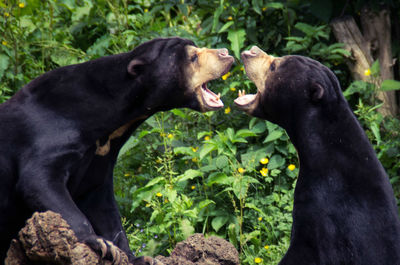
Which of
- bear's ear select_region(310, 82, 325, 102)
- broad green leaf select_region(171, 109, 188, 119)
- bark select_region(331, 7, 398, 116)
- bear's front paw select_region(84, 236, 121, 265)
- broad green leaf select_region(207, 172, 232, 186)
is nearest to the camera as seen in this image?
bear's front paw select_region(84, 236, 121, 265)

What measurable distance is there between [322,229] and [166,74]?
4.14 feet

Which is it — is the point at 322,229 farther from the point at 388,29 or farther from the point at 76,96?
the point at 388,29

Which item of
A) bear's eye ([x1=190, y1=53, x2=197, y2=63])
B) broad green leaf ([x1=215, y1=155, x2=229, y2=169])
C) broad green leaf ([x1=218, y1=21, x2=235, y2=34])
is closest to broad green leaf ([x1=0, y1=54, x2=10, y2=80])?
broad green leaf ([x1=218, y1=21, x2=235, y2=34])

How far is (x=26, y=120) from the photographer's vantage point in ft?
12.9

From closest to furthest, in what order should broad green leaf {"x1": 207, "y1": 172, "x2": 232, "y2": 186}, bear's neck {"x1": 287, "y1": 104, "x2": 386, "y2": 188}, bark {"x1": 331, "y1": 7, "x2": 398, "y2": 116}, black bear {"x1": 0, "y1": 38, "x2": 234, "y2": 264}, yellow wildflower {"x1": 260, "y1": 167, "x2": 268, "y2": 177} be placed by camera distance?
black bear {"x1": 0, "y1": 38, "x2": 234, "y2": 264}
bear's neck {"x1": 287, "y1": 104, "x2": 386, "y2": 188}
broad green leaf {"x1": 207, "y1": 172, "x2": 232, "y2": 186}
yellow wildflower {"x1": 260, "y1": 167, "x2": 268, "y2": 177}
bark {"x1": 331, "y1": 7, "x2": 398, "y2": 116}

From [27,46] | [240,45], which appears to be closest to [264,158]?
[240,45]

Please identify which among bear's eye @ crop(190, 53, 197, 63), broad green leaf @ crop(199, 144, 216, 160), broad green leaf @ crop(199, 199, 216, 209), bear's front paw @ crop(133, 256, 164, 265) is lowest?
broad green leaf @ crop(199, 199, 216, 209)

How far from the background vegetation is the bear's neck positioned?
1.20 m

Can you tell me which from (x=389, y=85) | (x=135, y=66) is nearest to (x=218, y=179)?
(x=135, y=66)

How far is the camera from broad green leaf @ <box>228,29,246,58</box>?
596 centimetres

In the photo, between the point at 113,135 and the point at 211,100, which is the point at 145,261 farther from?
the point at 211,100

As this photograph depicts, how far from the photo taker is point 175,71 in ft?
13.5

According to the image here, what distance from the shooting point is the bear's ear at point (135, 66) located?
4.05 metres

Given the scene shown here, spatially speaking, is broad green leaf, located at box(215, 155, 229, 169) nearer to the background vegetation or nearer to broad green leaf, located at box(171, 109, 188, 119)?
the background vegetation
